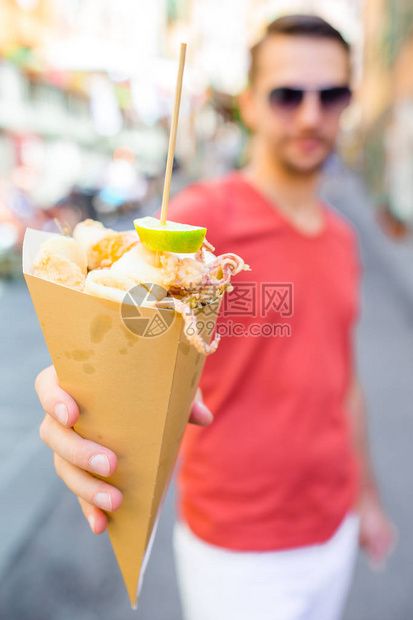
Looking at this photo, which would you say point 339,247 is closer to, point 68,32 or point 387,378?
point 387,378

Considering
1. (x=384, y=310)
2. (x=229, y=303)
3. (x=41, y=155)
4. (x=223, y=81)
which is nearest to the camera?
(x=229, y=303)

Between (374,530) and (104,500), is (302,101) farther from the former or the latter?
(374,530)

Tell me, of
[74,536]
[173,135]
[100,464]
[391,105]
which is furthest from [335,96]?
[391,105]

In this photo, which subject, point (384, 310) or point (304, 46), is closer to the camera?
point (304, 46)

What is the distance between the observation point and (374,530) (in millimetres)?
1981

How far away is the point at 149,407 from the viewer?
0.92 m

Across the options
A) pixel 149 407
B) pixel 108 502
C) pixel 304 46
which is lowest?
pixel 108 502

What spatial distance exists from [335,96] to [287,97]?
195 mm

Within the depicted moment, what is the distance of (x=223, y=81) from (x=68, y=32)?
5.36 metres

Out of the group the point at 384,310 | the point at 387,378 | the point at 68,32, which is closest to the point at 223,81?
the point at 68,32

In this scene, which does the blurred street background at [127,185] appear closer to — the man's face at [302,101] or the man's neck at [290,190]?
the man's face at [302,101]

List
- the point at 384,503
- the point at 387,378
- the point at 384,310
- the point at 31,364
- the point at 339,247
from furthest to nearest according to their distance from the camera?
the point at 384,310 → the point at 387,378 → the point at 31,364 → the point at 384,503 → the point at 339,247

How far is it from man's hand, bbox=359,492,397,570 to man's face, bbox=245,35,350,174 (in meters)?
1.36

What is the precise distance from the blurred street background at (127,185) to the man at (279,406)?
34cm
